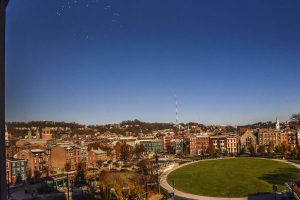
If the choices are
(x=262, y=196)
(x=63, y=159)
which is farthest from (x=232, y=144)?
(x=262, y=196)

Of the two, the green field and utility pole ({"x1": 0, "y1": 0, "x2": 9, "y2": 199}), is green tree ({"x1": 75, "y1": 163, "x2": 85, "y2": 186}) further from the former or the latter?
utility pole ({"x1": 0, "y1": 0, "x2": 9, "y2": 199})

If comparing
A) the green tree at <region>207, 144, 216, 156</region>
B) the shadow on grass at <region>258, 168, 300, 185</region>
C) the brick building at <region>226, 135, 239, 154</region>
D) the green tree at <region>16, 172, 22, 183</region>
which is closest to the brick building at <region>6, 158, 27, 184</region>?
the green tree at <region>16, 172, 22, 183</region>

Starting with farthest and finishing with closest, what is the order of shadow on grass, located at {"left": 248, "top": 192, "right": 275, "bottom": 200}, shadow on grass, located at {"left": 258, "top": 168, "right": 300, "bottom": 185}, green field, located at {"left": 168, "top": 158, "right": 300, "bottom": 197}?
1. shadow on grass, located at {"left": 258, "top": 168, "right": 300, "bottom": 185}
2. green field, located at {"left": 168, "top": 158, "right": 300, "bottom": 197}
3. shadow on grass, located at {"left": 248, "top": 192, "right": 275, "bottom": 200}

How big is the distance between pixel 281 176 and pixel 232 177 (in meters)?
2.10

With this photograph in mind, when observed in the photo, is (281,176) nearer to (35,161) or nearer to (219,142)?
(35,161)

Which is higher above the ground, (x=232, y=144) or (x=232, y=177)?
(x=232, y=144)

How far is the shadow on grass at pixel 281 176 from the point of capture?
556 inches

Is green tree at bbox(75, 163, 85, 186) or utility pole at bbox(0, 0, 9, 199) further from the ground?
utility pole at bbox(0, 0, 9, 199)

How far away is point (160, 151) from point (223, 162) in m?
8.47

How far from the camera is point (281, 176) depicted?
50.2ft

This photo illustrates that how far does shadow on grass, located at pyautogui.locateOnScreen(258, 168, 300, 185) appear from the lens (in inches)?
556

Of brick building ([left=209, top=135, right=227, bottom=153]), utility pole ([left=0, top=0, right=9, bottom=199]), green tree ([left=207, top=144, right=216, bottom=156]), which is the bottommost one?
green tree ([left=207, top=144, right=216, bottom=156])

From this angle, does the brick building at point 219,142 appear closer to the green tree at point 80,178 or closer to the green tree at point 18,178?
the green tree at point 80,178

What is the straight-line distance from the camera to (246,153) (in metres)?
26.0
